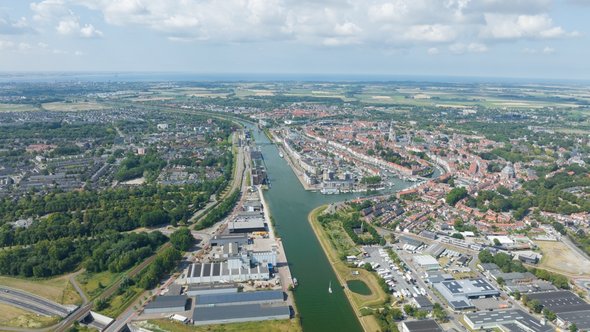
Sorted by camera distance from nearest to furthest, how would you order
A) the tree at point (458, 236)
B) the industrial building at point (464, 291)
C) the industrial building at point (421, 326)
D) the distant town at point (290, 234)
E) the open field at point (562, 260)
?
the industrial building at point (421, 326) < the distant town at point (290, 234) < the industrial building at point (464, 291) < the open field at point (562, 260) < the tree at point (458, 236)

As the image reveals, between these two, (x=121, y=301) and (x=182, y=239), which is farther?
(x=182, y=239)

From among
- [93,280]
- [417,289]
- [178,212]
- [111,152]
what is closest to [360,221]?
[417,289]

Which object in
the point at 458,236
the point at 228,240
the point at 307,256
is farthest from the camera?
the point at 458,236

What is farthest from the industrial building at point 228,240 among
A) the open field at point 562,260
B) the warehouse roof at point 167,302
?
the open field at point 562,260

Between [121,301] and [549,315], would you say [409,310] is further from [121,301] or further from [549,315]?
[121,301]

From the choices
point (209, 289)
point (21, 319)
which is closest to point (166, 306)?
point (209, 289)

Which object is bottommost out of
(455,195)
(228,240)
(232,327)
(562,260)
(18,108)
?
(562,260)

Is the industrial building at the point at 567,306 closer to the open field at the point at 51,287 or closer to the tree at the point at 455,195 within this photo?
the tree at the point at 455,195
